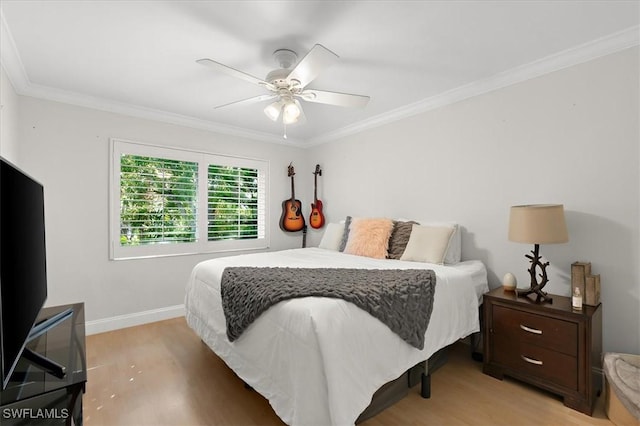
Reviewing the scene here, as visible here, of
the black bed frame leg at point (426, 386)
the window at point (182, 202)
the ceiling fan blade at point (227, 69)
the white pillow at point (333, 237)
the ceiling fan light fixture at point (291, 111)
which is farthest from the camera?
the white pillow at point (333, 237)

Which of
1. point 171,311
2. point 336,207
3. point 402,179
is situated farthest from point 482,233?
point 171,311

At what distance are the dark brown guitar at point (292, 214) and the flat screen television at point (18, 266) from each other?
3.05m

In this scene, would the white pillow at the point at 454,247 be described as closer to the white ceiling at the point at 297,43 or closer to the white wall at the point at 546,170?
the white wall at the point at 546,170

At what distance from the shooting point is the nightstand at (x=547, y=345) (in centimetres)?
183

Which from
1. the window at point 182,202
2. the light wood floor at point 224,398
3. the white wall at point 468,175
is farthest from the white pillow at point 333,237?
the light wood floor at point 224,398

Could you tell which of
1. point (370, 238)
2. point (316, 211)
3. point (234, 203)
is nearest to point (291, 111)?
point (370, 238)

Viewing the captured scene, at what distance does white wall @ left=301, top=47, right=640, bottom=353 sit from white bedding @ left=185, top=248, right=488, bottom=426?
928 millimetres

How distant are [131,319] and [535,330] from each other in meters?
3.62

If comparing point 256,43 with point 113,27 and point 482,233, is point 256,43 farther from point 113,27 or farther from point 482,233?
point 482,233

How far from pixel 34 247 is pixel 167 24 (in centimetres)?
144

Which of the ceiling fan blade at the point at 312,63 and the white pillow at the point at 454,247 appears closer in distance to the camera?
the ceiling fan blade at the point at 312,63

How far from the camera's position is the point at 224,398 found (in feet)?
6.39

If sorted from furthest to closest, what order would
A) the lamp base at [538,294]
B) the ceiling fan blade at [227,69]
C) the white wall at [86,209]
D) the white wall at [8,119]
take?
the white wall at [86,209], the white wall at [8,119], the lamp base at [538,294], the ceiling fan blade at [227,69]

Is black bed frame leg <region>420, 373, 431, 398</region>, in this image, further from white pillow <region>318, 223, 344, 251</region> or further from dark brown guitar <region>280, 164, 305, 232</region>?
dark brown guitar <region>280, 164, 305, 232</region>
